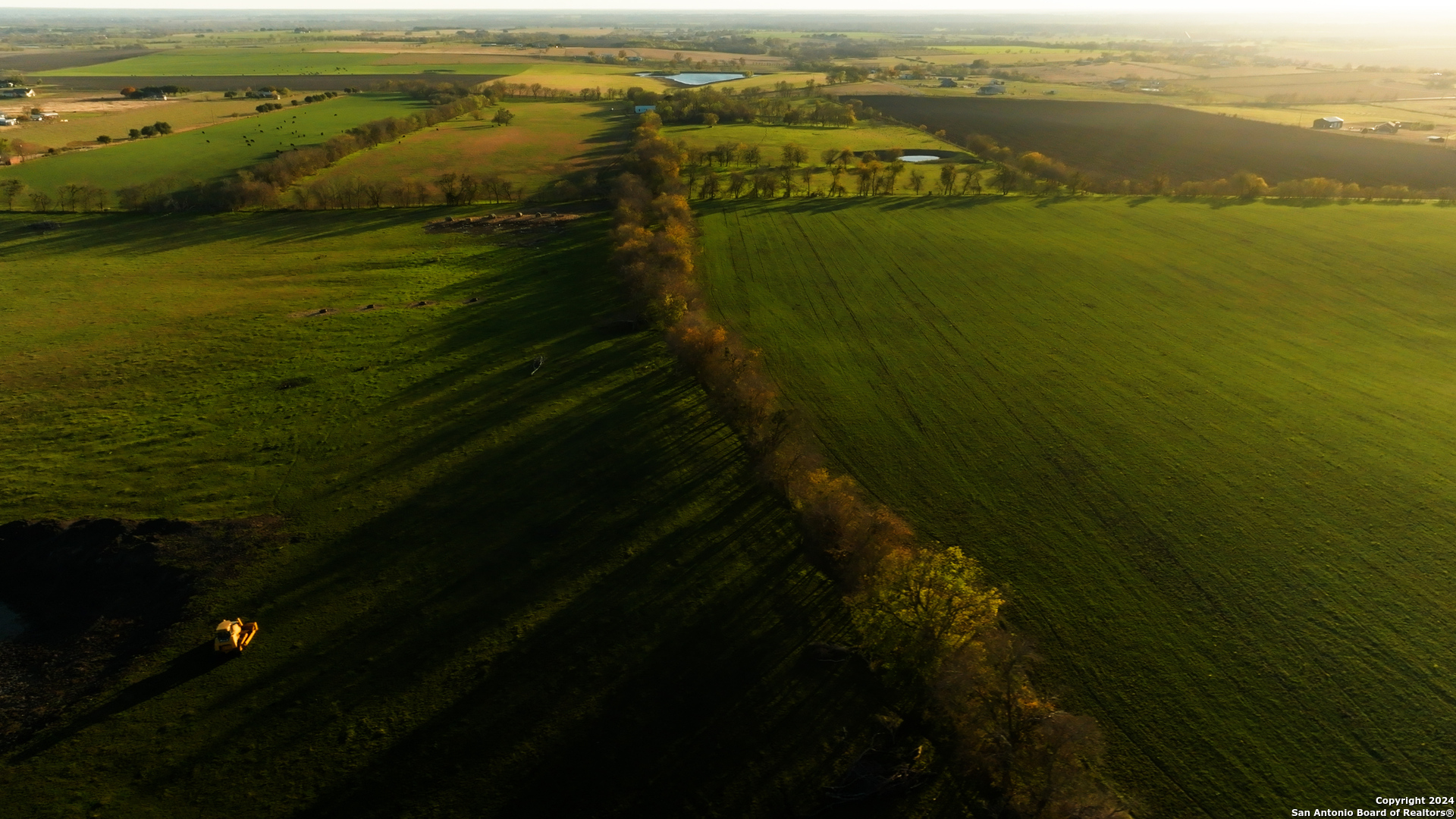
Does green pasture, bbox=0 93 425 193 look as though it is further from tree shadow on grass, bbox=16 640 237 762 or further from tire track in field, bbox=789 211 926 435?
tree shadow on grass, bbox=16 640 237 762

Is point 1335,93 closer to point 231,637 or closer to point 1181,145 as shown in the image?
point 1181,145

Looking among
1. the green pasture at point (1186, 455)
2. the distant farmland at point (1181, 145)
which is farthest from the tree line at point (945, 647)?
A: the distant farmland at point (1181, 145)

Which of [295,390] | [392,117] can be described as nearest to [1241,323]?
[295,390]

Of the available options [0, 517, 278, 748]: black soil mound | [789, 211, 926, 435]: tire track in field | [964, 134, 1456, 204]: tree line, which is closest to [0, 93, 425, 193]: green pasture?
[0, 517, 278, 748]: black soil mound

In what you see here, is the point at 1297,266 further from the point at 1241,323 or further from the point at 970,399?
the point at 970,399

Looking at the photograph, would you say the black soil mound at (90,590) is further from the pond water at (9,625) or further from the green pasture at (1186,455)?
the green pasture at (1186,455)

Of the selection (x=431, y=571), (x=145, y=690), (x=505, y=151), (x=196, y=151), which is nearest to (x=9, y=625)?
(x=145, y=690)
